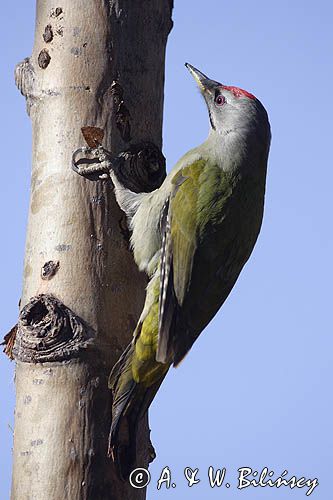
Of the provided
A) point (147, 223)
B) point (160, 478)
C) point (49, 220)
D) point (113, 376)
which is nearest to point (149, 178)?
point (147, 223)

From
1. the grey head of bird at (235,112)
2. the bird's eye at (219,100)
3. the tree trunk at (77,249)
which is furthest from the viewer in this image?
the bird's eye at (219,100)

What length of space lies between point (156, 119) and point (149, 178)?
11.4 inches

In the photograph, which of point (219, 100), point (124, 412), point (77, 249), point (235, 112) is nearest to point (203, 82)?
point (219, 100)

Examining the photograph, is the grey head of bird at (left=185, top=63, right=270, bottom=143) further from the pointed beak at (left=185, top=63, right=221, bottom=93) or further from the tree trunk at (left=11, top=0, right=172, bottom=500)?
the tree trunk at (left=11, top=0, right=172, bottom=500)

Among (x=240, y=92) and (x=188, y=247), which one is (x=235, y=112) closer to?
(x=240, y=92)

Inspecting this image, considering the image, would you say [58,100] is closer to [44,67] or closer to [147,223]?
[44,67]

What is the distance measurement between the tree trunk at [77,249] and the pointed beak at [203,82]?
54 cm

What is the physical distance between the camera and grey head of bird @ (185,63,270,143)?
310 cm

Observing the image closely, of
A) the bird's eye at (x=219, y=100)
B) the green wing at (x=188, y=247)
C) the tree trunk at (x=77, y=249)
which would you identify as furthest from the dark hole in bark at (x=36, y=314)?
the bird's eye at (x=219, y=100)

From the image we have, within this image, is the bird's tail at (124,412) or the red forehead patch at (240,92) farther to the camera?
the red forehead patch at (240,92)

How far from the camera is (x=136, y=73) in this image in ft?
8.49

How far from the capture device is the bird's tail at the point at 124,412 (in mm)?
2184

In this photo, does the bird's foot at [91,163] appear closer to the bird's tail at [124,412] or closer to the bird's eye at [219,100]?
the bird's tail at [124,412]

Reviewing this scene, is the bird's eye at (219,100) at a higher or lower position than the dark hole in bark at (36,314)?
higher
